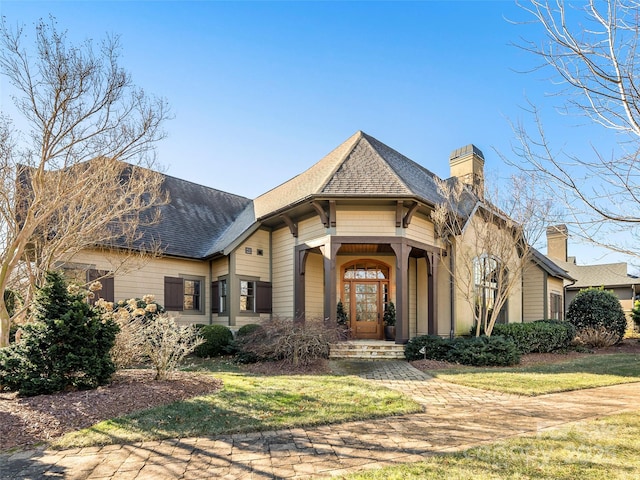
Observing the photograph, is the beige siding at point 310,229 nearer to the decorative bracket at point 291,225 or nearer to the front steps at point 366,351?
the decorative bracket at point 291,225

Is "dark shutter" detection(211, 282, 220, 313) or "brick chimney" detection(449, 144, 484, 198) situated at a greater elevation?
"brick chimney" detection(449, 144, 484, 198)

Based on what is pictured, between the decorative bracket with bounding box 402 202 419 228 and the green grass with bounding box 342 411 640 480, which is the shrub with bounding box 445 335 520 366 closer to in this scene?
the decorative bracket with bounding box 402 202 419 228

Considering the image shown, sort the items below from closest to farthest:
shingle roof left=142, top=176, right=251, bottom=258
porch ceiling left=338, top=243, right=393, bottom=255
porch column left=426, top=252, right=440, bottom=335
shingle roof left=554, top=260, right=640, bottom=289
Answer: porch column left=426, top=252, right=440, bottom=335
porch ceiling left=338, top=243, right=393, bottom=255
shingle roof left=142, top=176, right=251, bottom=258
shingle roof left=554, top=260, right=640, bottom=289

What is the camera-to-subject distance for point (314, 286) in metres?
14.4

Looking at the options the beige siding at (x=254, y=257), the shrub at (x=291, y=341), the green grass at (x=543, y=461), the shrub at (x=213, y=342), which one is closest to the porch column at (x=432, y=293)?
the shrub at (x=291, y=341)

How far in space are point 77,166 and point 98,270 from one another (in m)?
5.60

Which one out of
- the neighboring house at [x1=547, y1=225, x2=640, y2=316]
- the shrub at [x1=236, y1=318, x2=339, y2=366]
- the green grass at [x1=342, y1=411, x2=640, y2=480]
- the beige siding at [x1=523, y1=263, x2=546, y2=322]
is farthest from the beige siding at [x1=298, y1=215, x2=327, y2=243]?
the neighboring house at [x1=547, y1=225, x2=640, y2=316]

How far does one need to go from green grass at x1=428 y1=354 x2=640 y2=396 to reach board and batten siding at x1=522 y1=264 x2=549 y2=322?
6.66 m

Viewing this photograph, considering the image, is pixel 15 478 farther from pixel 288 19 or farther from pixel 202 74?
pixel 288 19

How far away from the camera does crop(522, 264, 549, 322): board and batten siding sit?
1816cm

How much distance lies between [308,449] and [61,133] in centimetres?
704

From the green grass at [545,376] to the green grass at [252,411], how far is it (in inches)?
93.4

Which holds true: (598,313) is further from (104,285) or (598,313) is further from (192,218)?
(104,285)

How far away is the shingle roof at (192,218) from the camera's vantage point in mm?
14508
